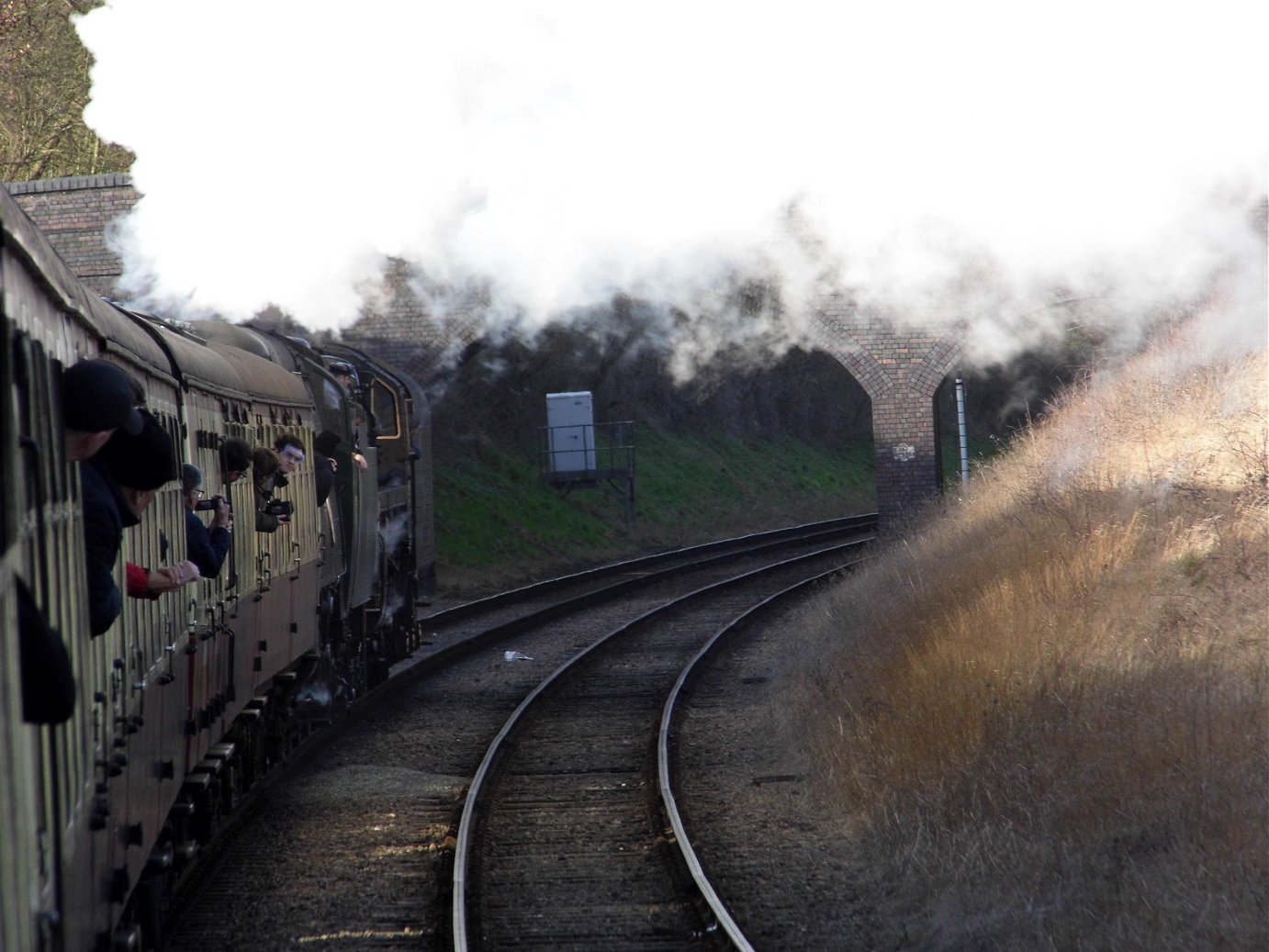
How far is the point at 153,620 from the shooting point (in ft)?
15.8

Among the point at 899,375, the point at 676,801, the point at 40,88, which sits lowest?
the point at 676,801

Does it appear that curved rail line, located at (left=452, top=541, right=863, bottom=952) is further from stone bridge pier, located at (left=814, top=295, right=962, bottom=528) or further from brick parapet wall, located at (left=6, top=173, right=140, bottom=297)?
brick parapet wall, located at (left=6, top=173, right=140, bottom=297)

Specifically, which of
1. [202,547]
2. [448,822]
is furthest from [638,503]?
[202,547]

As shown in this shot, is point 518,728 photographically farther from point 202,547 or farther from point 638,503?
point 638,503

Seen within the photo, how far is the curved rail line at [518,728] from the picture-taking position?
639cm

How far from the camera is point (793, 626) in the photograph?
55.3ft

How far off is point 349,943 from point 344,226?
14311 mm

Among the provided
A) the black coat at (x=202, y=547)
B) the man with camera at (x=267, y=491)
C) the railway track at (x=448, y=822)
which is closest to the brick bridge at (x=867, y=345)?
the railway track at (x=448, y=822)

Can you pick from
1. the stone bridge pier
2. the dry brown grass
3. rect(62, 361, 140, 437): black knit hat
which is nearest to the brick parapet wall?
the stone bridge pier

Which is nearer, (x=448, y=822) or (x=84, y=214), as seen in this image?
(x=448, y=822)

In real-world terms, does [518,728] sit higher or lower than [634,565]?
lower

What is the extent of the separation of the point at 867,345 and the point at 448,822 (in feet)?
50.1

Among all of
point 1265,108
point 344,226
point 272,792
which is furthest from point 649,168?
point 272,792

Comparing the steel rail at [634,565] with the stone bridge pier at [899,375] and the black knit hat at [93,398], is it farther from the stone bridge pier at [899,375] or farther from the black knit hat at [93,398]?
the black knit hat at [93,398]
